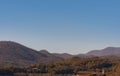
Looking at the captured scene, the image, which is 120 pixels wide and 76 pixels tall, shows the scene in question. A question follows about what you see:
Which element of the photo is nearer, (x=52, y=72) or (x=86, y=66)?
(x=52, y=72)

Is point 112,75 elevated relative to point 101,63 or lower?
lower

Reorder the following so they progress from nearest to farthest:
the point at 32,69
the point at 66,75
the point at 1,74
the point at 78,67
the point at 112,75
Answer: the point at 112,75
the point at 1,74
the point at 66,75
the point at 32,69
the point at 78,67

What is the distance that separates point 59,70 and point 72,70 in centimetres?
657

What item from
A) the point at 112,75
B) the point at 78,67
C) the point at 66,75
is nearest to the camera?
the point at 112,75

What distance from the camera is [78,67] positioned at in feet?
413

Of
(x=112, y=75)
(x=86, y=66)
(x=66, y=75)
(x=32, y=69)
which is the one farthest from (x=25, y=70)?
(x=112, y=75)

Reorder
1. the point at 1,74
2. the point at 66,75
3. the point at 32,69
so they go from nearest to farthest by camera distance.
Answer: the point at 1,74 < the point at 66,75 < the point at 32,69

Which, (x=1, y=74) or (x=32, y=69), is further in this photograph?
(x=32, y=69)

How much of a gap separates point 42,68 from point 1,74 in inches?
877

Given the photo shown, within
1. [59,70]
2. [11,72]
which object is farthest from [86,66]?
[11,72]

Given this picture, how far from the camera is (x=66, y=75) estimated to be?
108 metres

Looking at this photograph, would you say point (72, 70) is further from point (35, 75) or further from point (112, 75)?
point (112, 75)

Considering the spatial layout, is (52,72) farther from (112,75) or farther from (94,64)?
(112,75)

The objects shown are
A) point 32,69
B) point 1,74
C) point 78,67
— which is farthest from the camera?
point 78,67
